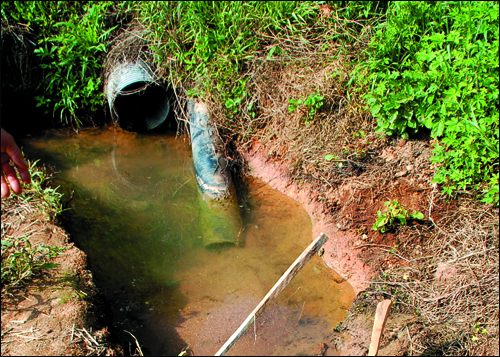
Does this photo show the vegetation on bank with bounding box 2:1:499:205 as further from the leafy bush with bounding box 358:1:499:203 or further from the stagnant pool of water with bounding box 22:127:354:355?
the stagnant pool of water with bounding box 22:127:354:355

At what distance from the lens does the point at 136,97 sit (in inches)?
216

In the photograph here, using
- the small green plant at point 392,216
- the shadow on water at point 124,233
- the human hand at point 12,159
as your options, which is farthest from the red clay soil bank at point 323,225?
the human hand at point 12,159

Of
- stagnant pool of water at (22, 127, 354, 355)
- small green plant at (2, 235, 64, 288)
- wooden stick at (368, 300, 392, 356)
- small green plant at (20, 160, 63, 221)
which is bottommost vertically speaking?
stagnant pool of water at (22, 127, 354, 355)

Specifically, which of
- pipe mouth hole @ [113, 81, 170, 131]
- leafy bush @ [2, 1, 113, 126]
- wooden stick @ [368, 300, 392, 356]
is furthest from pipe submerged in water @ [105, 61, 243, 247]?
wooden stick @ [368, 300, 392, 356]

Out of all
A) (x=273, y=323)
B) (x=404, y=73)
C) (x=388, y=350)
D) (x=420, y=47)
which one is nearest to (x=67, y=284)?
(x=273, y=323)

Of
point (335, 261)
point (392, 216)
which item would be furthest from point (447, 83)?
point (335, 261)

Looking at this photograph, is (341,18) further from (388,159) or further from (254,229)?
(254,229)

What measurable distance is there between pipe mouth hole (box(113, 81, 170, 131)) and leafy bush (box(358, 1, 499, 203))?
9.27 ft

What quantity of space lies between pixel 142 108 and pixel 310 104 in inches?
99.6

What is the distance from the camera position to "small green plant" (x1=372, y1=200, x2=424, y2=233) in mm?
3484

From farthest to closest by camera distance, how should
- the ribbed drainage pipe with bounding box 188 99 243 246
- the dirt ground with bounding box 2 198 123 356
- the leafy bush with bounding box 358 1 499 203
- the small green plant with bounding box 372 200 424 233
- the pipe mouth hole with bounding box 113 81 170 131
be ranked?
the pipe mouth hole with bounding box 113 81 170 131, the ribbed drainage pipe with bounding box 188 99 243 246, the small green plant with bounding box 372 200 424 233, the leafy bush with bounding box 358 1 499 203, the dirt ground with bounding box 2 198 123 356

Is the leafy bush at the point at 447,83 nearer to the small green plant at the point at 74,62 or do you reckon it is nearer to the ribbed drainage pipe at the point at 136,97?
the ribbed drainage pipe at the point at 136,97

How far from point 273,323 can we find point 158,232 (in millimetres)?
1552

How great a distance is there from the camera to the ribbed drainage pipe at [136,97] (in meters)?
5.02
